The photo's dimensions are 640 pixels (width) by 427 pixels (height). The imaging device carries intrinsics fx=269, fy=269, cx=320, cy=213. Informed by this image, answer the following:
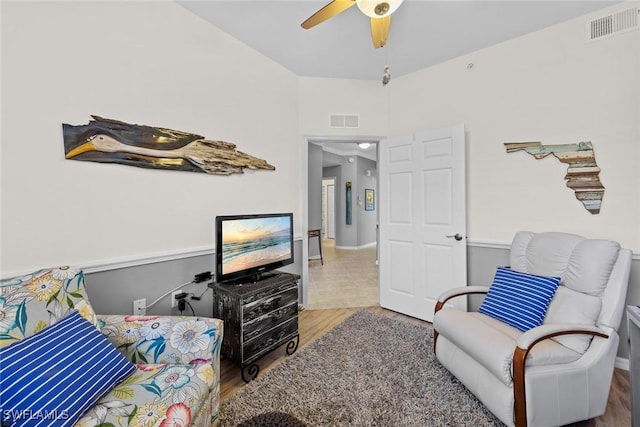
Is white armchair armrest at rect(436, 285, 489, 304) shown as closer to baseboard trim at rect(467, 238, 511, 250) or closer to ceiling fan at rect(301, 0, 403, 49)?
baseboard trim at rect(467, 238, 511, 250)

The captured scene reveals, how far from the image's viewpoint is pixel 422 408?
1590 millimetres

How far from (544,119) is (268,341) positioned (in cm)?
297

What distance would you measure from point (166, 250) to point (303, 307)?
5.65 ft

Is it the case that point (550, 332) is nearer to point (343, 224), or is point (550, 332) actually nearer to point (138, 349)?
point (138, 349)

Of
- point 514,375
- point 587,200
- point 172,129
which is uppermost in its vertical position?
point 172,129

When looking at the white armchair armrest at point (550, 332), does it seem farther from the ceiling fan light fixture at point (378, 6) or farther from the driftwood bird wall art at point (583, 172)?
the ceiling fan light fixture at point (378, 6)

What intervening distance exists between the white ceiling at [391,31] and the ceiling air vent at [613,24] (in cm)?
10

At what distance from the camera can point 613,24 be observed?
6.84ft

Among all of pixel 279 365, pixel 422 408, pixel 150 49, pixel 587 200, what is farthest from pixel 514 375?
pixel 150 49

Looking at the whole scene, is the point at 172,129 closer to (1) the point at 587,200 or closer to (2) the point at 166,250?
(2) the point at 166,250

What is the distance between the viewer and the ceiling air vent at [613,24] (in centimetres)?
203

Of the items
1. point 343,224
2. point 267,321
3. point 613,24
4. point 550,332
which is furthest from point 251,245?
point 343,224

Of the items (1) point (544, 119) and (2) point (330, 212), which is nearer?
(1) point (544, 119)

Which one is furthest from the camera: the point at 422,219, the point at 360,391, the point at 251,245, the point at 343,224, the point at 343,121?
the point at 343,224
